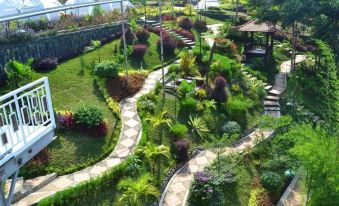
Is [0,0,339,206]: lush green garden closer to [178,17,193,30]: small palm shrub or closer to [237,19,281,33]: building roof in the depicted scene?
[237,19,281,33]: building roof

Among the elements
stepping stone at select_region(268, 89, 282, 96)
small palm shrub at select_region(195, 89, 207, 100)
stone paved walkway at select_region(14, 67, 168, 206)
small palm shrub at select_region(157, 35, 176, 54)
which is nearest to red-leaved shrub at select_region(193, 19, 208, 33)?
small palm shrub at select_region(157, 35, 176, 54)

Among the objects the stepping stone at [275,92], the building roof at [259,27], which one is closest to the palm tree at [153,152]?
the stepping stone at [275,92]

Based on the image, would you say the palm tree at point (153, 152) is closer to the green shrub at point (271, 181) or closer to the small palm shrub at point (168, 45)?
the green shrub at point (271, 181)

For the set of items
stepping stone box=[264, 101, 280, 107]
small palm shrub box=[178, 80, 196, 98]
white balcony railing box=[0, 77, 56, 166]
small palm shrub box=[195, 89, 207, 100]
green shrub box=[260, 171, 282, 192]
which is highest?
white balcony railing box=[0, 77, 56, 166]

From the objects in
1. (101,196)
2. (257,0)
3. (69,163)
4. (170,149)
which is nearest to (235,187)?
(170,149)

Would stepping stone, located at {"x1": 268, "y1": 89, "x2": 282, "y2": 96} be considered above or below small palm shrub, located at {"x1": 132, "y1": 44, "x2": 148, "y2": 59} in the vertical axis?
below

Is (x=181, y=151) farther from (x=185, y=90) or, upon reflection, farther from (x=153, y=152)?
(x=185, y=90)
